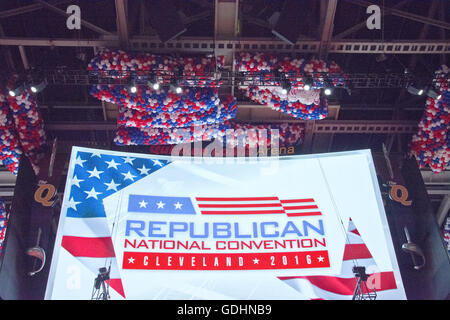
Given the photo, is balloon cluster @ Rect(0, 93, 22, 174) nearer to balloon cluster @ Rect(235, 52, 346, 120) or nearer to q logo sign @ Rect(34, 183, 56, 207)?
q logo sign @ Rect(34, 183, 56, 207)

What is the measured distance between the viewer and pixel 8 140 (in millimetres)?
8477

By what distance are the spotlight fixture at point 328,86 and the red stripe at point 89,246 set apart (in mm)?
3893

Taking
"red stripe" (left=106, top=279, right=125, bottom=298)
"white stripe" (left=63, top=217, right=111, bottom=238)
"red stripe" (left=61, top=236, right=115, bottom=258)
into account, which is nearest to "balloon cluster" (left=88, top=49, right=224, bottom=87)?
"white stripe" (left=63, top=217, right=111, bottom=238)

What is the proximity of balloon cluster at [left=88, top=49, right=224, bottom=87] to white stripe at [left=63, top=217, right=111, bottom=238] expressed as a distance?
87.0 inches

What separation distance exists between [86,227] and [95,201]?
46cm

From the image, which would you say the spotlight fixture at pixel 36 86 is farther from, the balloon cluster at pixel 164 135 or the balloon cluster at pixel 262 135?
the balloon cluster at pixel 262 135

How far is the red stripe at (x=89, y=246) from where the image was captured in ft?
23.1

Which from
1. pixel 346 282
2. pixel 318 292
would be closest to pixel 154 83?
pixel 318 292

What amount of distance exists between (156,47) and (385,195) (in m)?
4.77

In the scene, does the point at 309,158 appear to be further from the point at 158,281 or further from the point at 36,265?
the point at 36,265

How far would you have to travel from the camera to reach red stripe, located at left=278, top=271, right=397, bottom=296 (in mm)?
6984

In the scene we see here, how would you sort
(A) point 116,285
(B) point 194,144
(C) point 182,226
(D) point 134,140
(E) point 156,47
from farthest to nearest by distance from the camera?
(B) point 194,144, (D) point 134,140, (E) point 156,47, (C) point 182,226, (A) point 116,285

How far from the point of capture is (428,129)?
347 inches

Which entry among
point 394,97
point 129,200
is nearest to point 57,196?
point 129,200
